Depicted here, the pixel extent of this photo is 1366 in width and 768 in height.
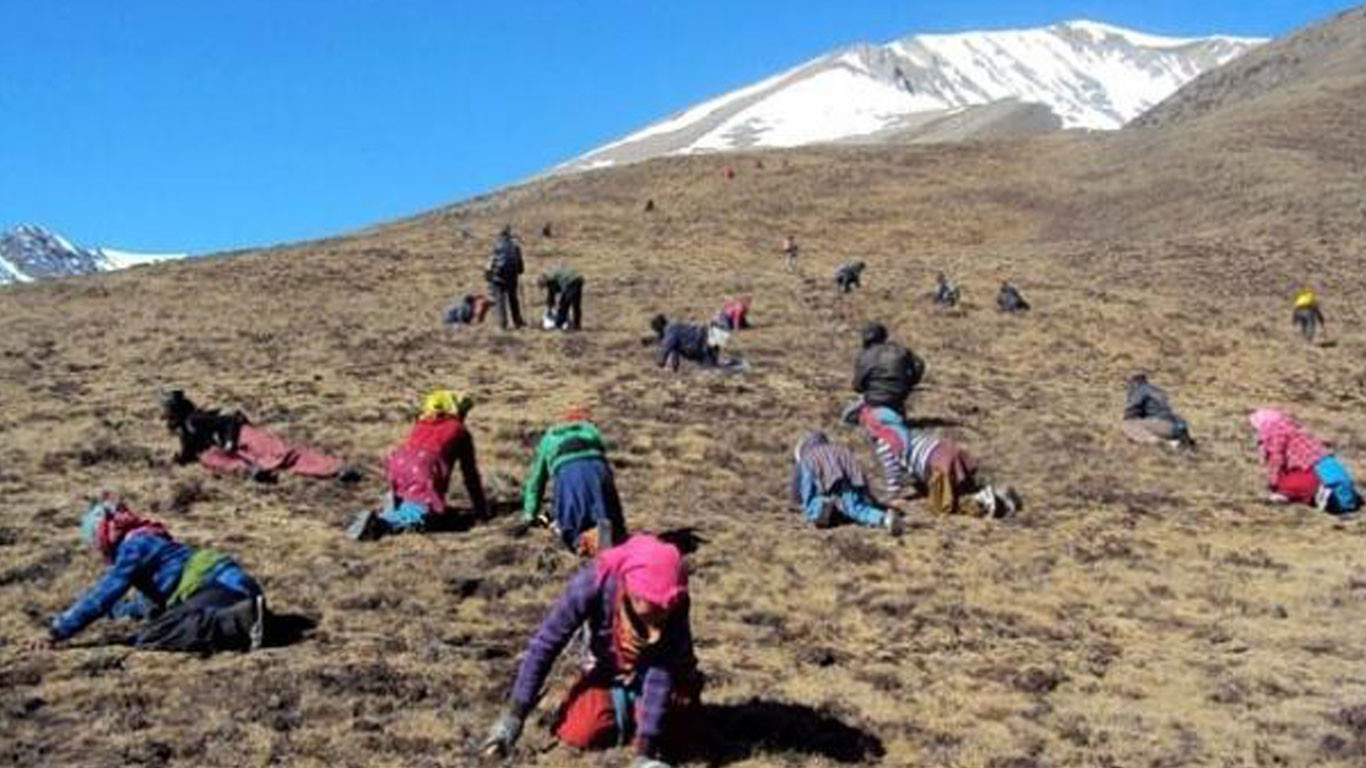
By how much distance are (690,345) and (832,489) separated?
32.2 ft

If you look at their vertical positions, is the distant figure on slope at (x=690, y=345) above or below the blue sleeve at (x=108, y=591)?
above

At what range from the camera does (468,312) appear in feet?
101

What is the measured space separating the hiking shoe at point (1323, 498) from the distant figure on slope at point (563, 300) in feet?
51.6

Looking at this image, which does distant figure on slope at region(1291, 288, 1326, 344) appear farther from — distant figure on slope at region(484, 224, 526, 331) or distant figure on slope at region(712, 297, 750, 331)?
distant figure on slope at region(484, 224, 526, 331)

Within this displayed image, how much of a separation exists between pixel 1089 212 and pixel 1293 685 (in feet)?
171

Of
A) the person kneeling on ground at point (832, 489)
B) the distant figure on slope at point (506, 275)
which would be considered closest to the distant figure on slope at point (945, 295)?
the distant figure on slope at point (506, 275)

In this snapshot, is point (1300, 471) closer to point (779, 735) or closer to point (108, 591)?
point (779, 735)

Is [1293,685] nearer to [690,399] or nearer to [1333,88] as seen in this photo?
[690,399]

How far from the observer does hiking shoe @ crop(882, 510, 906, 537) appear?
15202 mm

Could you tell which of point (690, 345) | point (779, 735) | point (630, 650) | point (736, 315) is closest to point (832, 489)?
point (779, 735)

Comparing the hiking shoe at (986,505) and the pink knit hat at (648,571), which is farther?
the hiking shoe at (986,505)

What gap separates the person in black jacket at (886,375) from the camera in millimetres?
17641

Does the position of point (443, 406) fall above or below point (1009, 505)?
above

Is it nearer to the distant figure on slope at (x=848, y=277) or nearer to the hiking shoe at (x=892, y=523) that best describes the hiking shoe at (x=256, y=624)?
the hiking shoe at (x=892, y=523)
